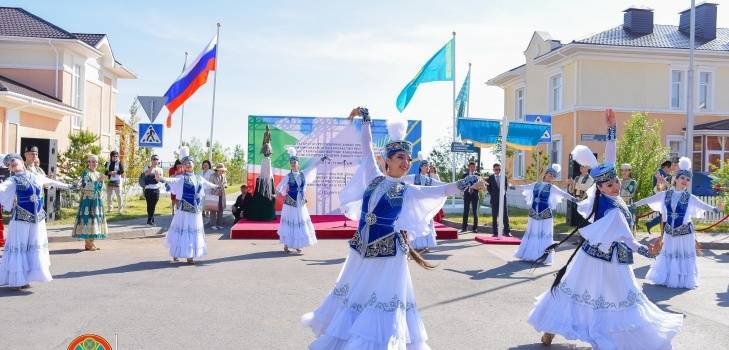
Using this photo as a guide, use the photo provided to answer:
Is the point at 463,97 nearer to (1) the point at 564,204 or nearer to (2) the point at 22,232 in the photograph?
(1) the point at 564,204

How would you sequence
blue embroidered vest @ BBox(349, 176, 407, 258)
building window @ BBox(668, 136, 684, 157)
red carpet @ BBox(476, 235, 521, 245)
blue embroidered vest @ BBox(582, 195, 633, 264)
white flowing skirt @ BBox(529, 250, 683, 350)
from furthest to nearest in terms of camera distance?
building window @ BBox(668, 136, 684, 157)
red carpet @ BBox(476, 235, 521, 245)
blue embroidered vest @ BBox(582, 195, 633, 264)
white flowing skirt @ BBox(529, 250, 683, 350)
blue embroidered vest @ BBox(349, 176, 407, 258)

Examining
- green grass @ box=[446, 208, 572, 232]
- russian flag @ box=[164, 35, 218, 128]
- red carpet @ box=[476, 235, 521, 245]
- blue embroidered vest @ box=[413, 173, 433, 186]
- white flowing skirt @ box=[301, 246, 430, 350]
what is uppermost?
russian flag @ box=[164, 35, 218, 128]

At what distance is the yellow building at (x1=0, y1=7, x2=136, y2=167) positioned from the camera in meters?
21.0

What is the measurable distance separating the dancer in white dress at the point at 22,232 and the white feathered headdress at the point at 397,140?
6006mm

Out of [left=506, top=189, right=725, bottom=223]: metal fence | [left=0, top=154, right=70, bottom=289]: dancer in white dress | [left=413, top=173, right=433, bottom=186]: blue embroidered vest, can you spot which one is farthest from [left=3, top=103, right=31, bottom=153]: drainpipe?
[left=506, top=189, right=725, bottom=223]: metal fence

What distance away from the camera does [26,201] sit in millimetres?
9227

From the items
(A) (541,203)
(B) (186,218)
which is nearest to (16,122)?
(B) (186,218)

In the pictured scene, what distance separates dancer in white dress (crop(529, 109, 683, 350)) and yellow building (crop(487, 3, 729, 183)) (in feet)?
73.7

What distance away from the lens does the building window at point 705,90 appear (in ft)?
97.1

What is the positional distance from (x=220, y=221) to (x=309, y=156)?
3.61m

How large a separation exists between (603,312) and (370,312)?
2.42 meters

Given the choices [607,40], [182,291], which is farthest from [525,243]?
[607,40]

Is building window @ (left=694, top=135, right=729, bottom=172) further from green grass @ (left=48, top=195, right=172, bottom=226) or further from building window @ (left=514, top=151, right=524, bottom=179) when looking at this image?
green grass @ (left=48, top=195, right=172, bottom=226)

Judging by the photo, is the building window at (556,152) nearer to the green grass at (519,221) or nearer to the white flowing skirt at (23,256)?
the green grass at (519,221)
